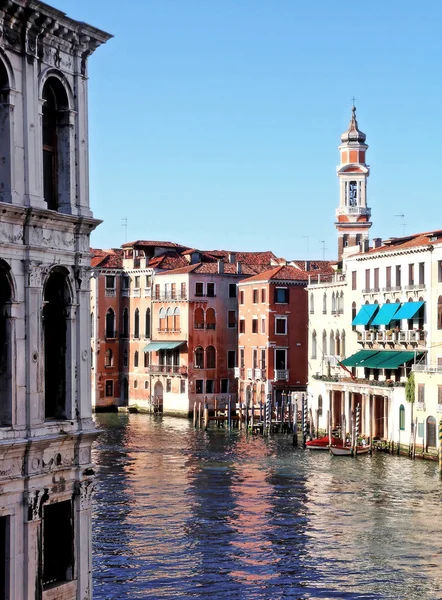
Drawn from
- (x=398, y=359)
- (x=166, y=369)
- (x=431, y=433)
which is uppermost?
(x=398, y=359)

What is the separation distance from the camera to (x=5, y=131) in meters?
13.1

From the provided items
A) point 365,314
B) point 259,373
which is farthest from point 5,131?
point 259,373

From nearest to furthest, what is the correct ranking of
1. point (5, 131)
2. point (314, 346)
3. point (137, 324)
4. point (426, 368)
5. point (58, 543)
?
1. point (5, 131)
2. point (58, 543)
3. point (426, 368)
4. point (314, 346)
5. point (137, 324)

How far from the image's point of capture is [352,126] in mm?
66250

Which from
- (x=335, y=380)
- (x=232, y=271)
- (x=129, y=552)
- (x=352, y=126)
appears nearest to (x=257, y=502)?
(x=129, y=552)

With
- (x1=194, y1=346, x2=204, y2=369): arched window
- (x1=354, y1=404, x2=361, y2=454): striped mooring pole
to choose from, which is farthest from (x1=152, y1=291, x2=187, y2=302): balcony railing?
(x1=354, y1=404, x2=361, y2=454): striped mooring pole

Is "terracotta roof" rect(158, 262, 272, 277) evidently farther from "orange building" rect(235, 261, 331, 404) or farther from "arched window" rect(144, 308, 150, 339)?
"orange building" rect(235, 261, 331, 404)

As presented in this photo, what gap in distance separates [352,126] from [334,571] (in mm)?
44969

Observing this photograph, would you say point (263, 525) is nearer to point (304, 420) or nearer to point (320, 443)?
point (320, 443)

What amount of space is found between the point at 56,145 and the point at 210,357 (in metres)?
49.8

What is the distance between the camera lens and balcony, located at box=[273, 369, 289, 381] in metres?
58.8

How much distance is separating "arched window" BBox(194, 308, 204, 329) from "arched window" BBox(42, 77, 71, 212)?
49.3 m

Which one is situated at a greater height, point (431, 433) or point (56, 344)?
point (56, 344)

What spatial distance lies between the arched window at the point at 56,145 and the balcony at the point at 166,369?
49.0 metres
